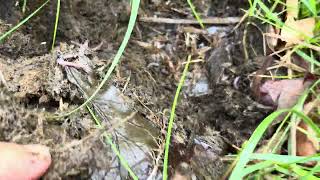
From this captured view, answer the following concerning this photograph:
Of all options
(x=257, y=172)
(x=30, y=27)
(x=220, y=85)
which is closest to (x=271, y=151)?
(x=257, y=172)

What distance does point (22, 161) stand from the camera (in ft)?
3.62

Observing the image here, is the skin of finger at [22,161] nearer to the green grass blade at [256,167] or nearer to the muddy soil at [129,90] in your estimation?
the muddy soil at [129,90]

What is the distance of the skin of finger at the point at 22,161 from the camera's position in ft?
3.53

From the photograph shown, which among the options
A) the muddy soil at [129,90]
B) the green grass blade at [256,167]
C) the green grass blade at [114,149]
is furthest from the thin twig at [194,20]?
the green grass blade at [256,167]

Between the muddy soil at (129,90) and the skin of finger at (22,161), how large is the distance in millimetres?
61

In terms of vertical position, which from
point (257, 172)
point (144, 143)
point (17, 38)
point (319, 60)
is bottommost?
point (257, 172)

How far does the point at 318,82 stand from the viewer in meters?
1.60

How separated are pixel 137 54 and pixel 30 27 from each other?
36cm

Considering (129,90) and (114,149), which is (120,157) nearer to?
(114,149)

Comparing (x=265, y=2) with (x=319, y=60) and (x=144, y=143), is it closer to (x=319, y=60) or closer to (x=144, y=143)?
(x=319, y=60)

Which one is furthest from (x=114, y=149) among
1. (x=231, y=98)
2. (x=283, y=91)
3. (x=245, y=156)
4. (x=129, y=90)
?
(x=283, y=91)

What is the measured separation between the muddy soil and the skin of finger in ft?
0.20

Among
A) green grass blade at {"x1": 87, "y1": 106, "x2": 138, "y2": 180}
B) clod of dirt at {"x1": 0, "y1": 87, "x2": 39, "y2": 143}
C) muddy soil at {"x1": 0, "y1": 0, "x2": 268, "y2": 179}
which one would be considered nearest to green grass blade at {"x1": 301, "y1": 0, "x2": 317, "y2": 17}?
muddy soil at {"x1": 0, "y1": 0, "x2": 268, "y2": 179}

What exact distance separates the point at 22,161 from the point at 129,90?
47 cm
